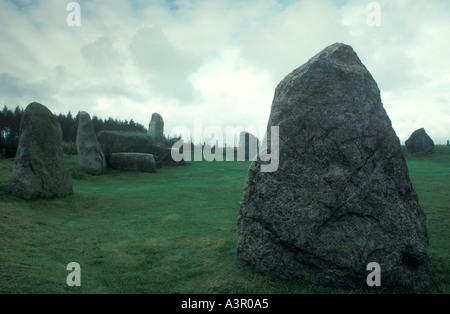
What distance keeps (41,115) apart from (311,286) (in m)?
11.3

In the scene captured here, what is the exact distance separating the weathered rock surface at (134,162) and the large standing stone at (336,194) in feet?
55.4

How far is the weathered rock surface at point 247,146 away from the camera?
115 ft

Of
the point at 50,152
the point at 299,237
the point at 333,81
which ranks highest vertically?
the point at 333,81

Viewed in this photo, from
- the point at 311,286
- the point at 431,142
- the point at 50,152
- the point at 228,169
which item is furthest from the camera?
the point at 431,142

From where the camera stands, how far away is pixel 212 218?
10125mm

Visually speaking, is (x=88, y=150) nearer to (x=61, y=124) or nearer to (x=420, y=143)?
(x=420, y=143)

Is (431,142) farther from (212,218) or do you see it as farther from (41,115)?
(41,115)

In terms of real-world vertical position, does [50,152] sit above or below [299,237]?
above

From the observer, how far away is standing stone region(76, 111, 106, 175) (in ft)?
66.0

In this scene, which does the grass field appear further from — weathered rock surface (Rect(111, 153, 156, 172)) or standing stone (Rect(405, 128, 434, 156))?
standing stone (Rect(405, 128, 434, 156))

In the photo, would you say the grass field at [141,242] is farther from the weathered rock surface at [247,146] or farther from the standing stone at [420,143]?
the weathered rock surface at [247,146]

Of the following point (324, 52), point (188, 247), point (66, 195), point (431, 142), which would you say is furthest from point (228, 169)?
point (431, 142)

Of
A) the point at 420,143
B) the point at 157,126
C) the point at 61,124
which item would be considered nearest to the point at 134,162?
the point at 157,126
